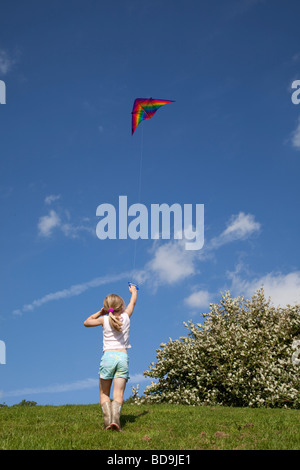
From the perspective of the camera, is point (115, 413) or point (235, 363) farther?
point (235, 363)

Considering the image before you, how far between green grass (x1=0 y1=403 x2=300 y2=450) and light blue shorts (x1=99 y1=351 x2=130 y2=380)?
4.00 feet

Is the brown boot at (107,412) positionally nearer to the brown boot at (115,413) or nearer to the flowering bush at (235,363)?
the brown boot at (115,413)

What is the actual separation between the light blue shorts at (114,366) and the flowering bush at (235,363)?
1357cm

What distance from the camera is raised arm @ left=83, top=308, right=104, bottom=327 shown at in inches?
400

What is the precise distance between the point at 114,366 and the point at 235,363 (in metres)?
14.0

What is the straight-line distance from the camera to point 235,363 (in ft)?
72.6

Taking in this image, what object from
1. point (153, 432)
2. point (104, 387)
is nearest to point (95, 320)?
point (104, 387)

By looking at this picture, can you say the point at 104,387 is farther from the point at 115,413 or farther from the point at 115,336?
the point at 115,336

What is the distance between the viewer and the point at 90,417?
12492mm

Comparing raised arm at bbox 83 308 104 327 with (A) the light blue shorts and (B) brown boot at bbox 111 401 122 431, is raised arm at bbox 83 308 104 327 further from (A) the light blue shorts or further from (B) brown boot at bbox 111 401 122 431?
(B) brown boot at bbox 111 401 122 431

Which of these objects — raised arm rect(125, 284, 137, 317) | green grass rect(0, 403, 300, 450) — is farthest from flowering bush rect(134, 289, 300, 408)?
raised arm rect(125, 284, 137, 317)

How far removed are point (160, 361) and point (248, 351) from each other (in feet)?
17.2
